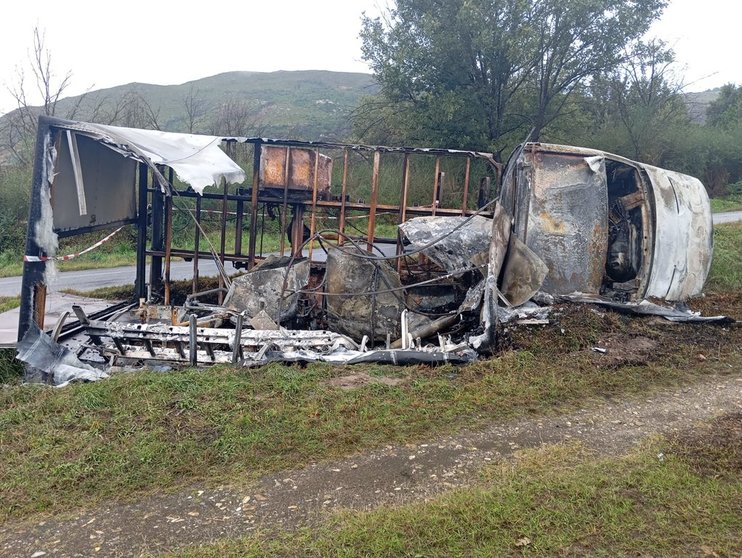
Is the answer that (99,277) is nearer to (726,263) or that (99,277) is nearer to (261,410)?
(261,410)

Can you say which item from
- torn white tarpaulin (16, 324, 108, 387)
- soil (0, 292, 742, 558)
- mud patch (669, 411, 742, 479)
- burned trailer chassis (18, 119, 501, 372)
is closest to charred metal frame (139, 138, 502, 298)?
burned trailer chassis (18, 119, 501, 372)

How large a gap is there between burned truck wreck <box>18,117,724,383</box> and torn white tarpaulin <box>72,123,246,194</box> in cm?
3

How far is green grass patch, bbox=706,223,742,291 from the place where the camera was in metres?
9.62

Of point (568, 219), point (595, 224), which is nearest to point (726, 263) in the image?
point (595, 224)

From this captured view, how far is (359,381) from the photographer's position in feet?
17.4

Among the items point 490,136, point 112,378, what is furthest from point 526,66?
point 112,378

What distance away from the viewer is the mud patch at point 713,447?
3662 millimetres

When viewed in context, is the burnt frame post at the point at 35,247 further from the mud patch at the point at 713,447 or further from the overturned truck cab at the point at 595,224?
the mud patch at the point at 713,447

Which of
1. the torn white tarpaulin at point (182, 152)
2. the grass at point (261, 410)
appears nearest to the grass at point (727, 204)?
the grass at point (261, 410)

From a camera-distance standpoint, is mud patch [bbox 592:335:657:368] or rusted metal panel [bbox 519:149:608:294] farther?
rusted metal panel [bbox 519:149:608:294]

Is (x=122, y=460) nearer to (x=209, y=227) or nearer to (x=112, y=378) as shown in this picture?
(x=112, y=378)

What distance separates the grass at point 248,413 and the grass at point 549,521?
0.84 meters

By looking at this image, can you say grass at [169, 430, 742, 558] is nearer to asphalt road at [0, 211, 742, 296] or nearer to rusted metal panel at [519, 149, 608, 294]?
rusted metal panel at [519, 149, 608, 294]

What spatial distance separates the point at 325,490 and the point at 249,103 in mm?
43261
